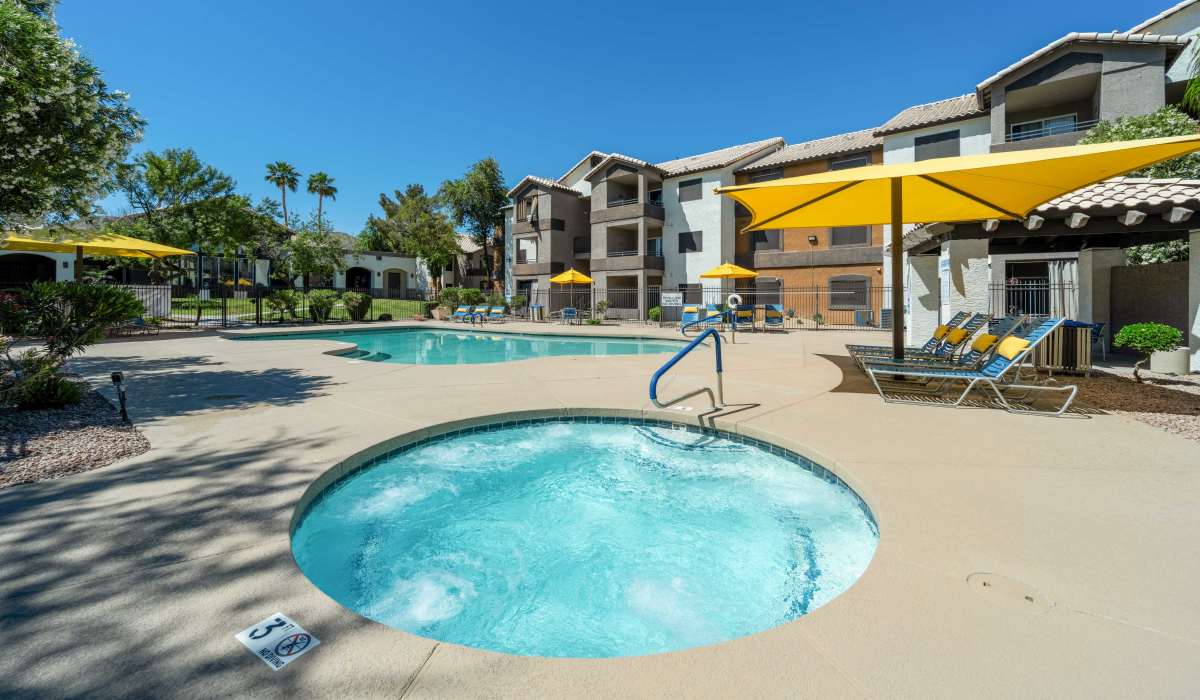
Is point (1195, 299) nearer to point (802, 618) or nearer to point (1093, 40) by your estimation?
point (802, 618)

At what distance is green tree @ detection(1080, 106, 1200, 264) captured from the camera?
1123 cm

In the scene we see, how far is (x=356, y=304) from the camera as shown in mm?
23594

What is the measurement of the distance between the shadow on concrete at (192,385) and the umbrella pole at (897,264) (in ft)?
25.4

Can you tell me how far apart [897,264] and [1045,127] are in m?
18.6

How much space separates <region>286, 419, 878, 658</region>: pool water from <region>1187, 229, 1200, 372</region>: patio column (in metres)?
8.21

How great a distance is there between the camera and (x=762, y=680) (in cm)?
175

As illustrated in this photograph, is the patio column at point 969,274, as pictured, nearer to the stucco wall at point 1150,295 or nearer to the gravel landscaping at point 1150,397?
A: the gravel landscaping at point 1150,397

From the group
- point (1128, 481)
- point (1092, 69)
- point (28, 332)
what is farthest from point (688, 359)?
point (1092, 69)

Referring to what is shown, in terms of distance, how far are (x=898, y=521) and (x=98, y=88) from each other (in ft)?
34.0

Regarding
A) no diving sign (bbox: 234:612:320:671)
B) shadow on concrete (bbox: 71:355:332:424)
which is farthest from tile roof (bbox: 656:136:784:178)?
no diving sign (bbox: 234:612:320:671)

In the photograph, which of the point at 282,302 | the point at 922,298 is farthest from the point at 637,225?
the point at 922,298

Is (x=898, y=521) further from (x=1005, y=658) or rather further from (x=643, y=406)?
(x=643, y=406)

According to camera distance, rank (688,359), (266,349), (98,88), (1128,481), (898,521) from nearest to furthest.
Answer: (898,521), (1128,481), (98,88), (688,359), (266,349)

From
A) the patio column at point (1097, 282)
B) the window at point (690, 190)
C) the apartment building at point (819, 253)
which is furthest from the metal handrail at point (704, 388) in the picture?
the window at point (690, 190)
